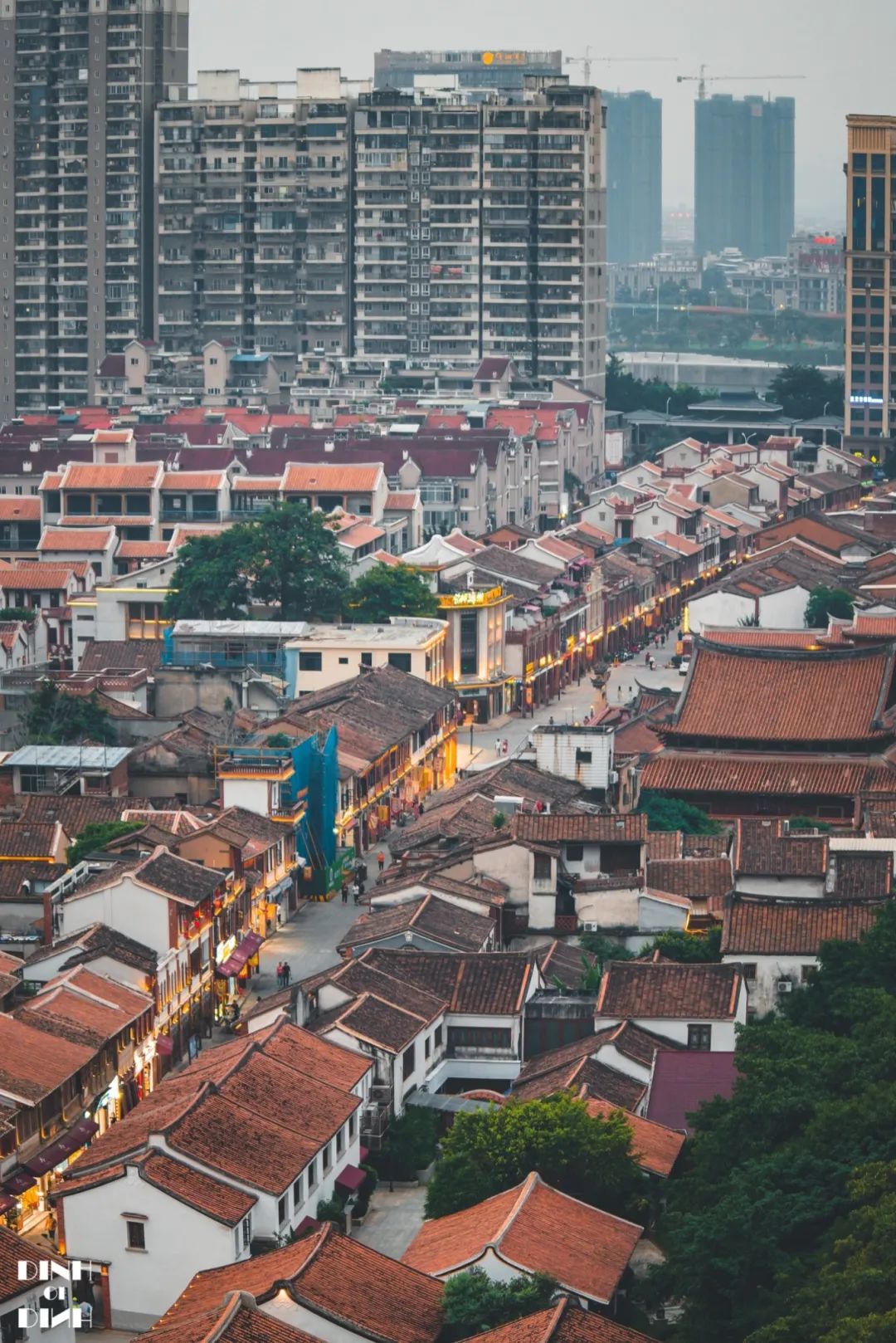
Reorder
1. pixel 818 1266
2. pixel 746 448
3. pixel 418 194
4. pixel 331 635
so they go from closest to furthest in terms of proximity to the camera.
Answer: pixel 818 1266
pixel 331 635
pixel 746 448
pixel 418 194

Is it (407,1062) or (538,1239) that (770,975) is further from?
(538,1239)

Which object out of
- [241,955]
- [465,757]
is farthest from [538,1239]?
[465,757]

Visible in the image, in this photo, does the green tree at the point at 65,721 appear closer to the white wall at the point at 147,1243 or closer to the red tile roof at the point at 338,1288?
the white wall at the point at 147,1243

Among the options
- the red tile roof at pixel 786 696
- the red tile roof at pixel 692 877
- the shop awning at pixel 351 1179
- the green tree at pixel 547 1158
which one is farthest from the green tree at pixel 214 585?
the green tree at pixel 547 1158

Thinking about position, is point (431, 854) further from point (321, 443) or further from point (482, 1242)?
point (321, 443)

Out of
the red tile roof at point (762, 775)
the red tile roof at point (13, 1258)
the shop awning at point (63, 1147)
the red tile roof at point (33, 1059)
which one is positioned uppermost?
the red tile roof at point (762, 775)

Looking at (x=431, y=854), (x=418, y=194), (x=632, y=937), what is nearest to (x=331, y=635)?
(x=431, y=854)
